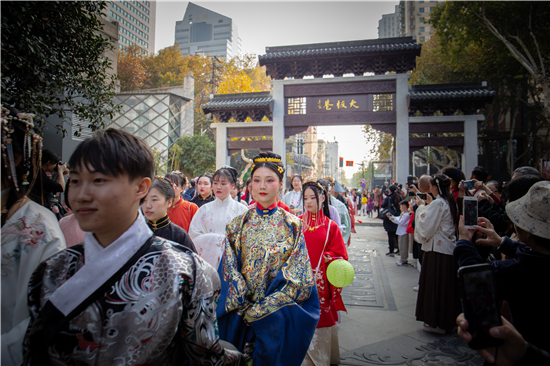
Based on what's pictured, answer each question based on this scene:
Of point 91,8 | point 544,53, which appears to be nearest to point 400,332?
point 91,8

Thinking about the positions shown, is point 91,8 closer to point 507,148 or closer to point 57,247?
point 57,247

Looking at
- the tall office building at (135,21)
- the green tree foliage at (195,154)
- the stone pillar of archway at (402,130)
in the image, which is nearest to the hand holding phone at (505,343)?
the stone pillar of archway at (402,130)

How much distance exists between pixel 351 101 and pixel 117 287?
1234 centimetres

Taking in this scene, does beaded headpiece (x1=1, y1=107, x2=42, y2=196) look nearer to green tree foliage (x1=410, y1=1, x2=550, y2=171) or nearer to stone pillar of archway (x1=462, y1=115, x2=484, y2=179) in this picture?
stone pillar of archway (x1=462, y1=115, x2=484, y2=179)

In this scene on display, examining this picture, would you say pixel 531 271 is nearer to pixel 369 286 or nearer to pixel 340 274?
pixel 340 274

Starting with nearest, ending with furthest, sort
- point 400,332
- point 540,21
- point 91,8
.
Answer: point 400,332 → point 91,8 → point 540,21

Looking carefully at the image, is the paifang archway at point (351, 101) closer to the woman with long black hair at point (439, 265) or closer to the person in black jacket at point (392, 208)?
the person in black jacket at point (392, 208)

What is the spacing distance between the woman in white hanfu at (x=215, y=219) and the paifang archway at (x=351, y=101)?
842cm

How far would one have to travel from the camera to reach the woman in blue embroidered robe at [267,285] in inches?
72.8

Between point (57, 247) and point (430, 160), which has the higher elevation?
point (430, 160)

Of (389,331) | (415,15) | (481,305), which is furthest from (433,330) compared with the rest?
(415,15)

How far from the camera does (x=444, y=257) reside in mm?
3852

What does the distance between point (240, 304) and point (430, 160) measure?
19.1m

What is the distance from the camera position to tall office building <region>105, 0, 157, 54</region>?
54350 mm
